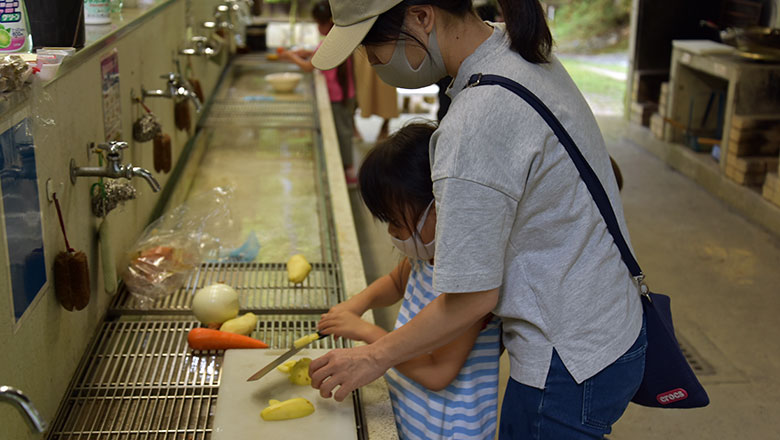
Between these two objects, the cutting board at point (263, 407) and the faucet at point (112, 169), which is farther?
the faucet at point (112, 169)

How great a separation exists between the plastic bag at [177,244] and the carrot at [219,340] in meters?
0.31

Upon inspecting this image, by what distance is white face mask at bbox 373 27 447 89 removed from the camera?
1.16 meters

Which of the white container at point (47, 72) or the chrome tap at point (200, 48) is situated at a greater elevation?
the white container at point (47, 72)

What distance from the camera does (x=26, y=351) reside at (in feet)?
4.33

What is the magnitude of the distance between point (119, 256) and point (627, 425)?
175cm

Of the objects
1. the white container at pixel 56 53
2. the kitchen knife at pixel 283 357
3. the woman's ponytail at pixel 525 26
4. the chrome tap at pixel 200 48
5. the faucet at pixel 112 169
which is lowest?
the kitchen knife at pixel 283 357

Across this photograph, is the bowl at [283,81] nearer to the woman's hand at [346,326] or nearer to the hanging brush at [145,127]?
the hanging brush at [145,127]

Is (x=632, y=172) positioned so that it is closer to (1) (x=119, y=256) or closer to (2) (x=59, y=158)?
(1) (x=119, y=256)

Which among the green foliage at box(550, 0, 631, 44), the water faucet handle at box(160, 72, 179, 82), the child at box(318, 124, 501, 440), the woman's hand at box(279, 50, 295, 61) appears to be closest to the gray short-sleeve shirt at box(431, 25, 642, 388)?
the child at box(318, 124, 501, 440)

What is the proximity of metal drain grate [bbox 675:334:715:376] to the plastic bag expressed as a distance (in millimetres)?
1791

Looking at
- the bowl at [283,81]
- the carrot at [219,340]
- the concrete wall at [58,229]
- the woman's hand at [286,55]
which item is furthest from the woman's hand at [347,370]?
the woman's hand at [286,55]

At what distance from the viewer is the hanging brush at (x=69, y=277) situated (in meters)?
1.48

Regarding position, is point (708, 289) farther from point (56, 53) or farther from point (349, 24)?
point (56, 53)

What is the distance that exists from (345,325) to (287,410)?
9.0 inches
